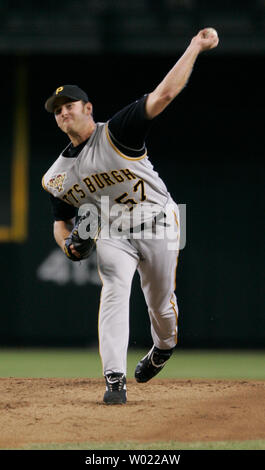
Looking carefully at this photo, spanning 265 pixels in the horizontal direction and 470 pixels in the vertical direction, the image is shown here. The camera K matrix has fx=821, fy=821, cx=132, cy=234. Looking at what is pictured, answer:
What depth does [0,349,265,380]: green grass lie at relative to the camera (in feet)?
21.8

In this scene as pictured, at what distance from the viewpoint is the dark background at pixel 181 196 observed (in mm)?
8555

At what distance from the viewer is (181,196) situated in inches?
339

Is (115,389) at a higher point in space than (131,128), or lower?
lower

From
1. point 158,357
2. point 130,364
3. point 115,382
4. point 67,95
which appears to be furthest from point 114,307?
point 130,364

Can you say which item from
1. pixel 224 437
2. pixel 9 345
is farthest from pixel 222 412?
pixel 9 345

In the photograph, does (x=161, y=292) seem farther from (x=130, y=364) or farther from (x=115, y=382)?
(x=130, y=364)

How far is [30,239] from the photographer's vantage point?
339 inches

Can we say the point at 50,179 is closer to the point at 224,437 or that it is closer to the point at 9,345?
the point at 224,437

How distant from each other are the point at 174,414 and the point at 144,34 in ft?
16.1

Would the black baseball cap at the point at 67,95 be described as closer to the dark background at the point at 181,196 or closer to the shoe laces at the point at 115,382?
the shoe laces at the point at 115,382

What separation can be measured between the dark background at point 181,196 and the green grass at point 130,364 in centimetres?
30

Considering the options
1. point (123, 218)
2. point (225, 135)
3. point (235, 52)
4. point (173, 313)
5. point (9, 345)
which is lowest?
point (9, 345)

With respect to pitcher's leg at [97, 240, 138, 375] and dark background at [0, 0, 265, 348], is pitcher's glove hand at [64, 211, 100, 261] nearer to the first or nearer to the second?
pitcher's leg at [97, 240, 138, 375]

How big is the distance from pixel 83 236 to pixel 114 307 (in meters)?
0.44
